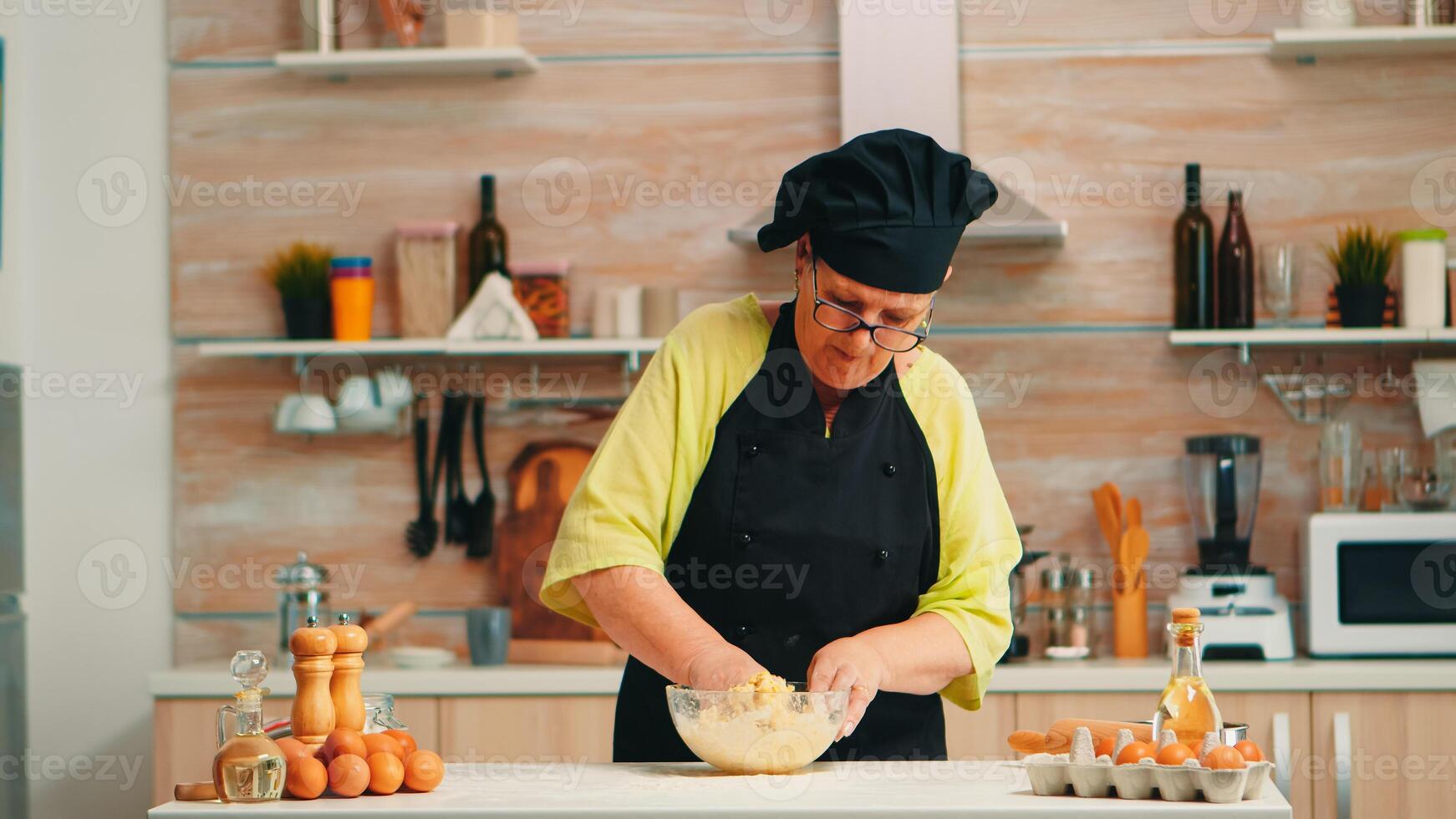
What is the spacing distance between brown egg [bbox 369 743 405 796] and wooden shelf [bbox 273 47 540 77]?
2219 mm

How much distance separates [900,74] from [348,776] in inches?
91.5

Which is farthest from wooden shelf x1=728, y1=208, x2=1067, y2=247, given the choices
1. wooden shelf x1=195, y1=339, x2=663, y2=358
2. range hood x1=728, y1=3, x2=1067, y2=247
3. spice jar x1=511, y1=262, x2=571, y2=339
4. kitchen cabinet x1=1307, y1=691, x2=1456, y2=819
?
kitchen cabinet x1=1307, y1=691, x2=1456, y2=819

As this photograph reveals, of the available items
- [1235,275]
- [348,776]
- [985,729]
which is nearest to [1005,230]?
[1235,275]

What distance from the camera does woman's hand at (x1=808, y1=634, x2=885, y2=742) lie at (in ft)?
5.29

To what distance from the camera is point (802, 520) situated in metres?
1.89

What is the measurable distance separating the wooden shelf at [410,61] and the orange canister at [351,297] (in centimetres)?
45

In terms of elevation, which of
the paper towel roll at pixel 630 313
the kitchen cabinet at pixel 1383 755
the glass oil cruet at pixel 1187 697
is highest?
the paper towel roll at pixel 630 313

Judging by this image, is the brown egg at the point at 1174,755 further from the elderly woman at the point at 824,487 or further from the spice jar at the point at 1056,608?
the spice jar at the point at 1056,608

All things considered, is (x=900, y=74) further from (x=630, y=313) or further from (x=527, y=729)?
(x=527, y=729)

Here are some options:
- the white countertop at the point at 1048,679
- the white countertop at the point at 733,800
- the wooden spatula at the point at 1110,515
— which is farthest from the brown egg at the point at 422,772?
the wooden spatula at the point at 1110,515

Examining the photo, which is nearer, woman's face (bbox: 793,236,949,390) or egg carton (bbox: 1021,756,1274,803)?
egg carton (bbox: 1021,756,1274,803)

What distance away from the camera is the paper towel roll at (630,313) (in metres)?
3.47

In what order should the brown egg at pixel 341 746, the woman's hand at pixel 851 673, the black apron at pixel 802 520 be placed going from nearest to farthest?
the brown egg at pixel 341 746 < the woman's hand at pixel 851 673 < the black apron at pixel 802 520

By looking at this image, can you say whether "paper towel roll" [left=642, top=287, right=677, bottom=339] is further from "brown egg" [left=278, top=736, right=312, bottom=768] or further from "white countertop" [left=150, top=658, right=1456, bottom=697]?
"brown egg" [left=278, top=736, right=312, bottom=768]
